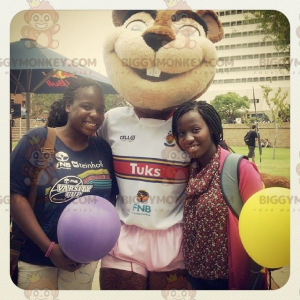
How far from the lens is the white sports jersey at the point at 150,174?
77.5 inches

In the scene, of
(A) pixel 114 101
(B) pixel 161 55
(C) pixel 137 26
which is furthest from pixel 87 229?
(C) pixel 137 26

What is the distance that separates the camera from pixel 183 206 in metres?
1.99

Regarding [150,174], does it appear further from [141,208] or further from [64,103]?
[64,103]

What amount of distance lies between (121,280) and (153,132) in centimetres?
78

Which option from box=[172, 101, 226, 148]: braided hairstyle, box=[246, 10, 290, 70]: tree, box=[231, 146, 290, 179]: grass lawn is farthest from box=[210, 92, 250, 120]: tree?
box=[246, 10, 290, 70]: tree

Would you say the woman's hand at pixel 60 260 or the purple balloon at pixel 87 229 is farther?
the woman's hand at pixel 60 260

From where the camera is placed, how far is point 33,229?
1907mm

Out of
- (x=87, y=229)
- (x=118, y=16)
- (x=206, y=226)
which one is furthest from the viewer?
(x=118, y=16)

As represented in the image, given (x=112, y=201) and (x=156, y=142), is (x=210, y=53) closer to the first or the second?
(x=156, y=142)

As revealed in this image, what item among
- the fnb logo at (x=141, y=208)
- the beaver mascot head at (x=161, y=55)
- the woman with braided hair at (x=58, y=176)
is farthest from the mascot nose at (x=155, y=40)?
the fnb logo at (x=141, y=208)

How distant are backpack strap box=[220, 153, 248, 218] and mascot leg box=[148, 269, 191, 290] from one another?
44 cm

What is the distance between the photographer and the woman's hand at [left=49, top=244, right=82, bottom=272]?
6.25 ft

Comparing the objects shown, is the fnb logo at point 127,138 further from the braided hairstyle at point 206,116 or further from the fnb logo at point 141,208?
the fnb logo at point 141,208

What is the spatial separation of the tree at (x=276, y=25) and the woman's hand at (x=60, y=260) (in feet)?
4.77
